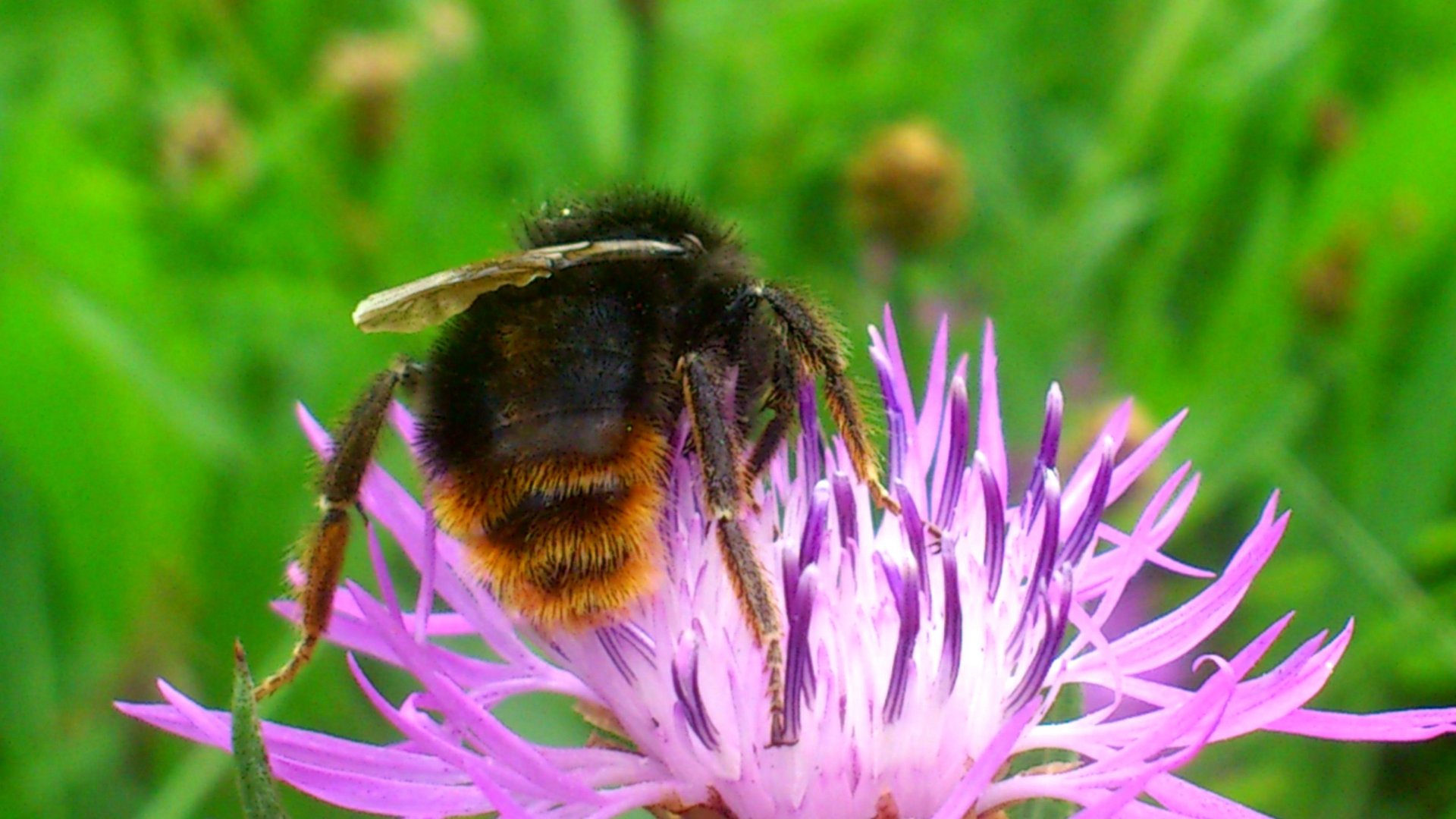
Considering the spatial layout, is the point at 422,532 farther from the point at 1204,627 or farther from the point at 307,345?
the point at 307,345

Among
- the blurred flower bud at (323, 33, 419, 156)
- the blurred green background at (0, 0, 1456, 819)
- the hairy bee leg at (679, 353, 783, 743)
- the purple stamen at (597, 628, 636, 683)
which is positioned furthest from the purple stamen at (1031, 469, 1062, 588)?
the blurred flower bud at (323, 33, 419, 156)

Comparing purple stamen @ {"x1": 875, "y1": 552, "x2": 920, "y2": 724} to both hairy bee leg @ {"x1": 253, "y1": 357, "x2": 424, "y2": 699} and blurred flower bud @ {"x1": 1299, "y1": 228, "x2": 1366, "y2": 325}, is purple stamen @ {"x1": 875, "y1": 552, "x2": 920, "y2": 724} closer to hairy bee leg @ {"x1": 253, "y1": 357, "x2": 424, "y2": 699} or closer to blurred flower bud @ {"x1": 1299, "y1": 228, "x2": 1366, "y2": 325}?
hairy bee leg @ {"x1": 253, "y1": 357, "x2": 424, "y2": 699}

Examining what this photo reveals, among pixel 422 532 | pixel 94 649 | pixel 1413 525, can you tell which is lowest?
pixel 422 532

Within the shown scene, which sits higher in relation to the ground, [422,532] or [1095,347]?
[1095,347]

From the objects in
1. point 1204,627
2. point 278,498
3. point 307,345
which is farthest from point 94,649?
point 1204,627

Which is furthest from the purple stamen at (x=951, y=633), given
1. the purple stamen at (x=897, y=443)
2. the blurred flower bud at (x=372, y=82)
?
the blurred flower bud at (x=372, y=82)

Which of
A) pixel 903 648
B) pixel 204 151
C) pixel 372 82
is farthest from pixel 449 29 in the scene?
pixel 903 648

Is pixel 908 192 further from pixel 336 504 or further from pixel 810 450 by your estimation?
pixel 336 504
